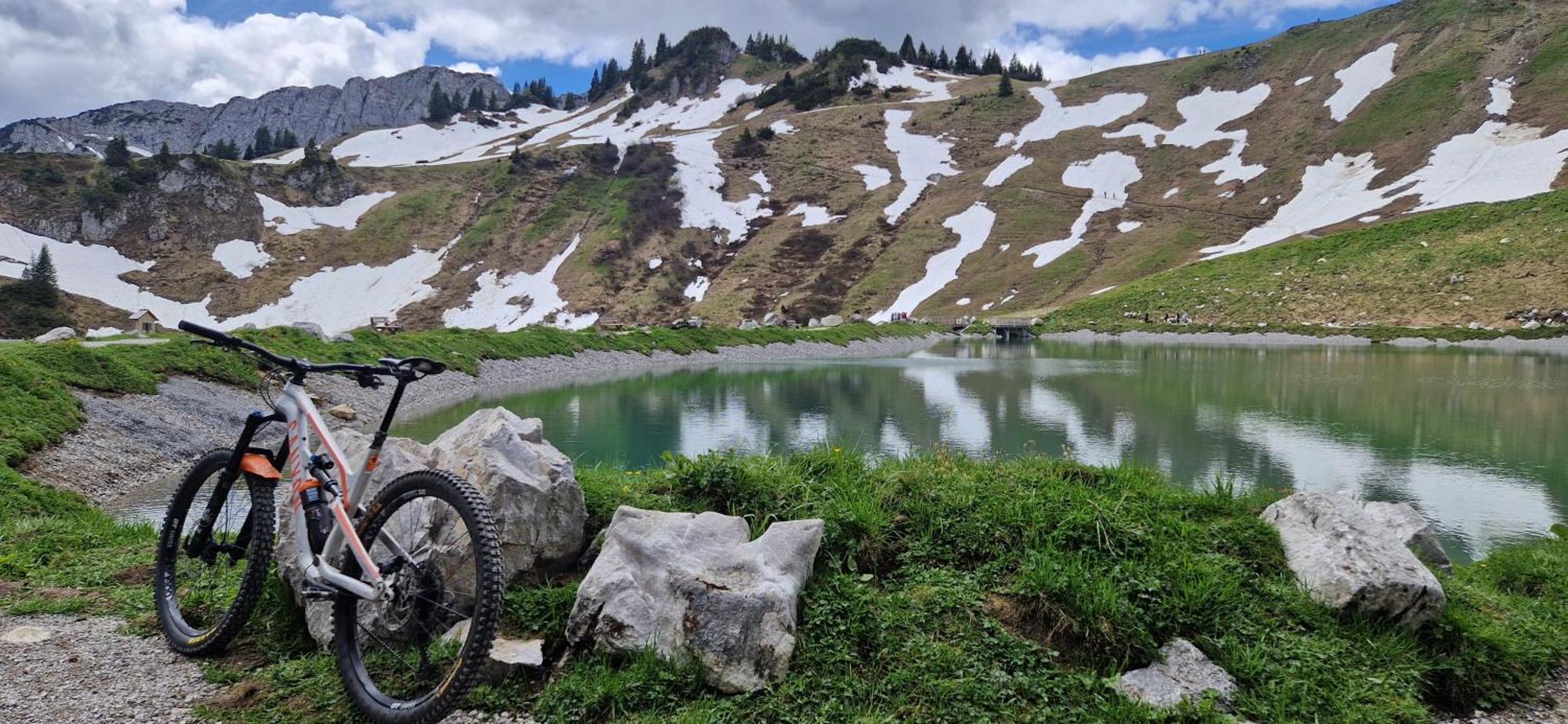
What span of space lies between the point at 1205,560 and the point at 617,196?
138 m

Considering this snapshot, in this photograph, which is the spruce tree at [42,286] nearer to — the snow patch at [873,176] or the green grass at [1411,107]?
the snow patch at [873,176]

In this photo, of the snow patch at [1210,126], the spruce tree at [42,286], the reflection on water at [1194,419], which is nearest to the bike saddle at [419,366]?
the reflection on water at [1194,419]

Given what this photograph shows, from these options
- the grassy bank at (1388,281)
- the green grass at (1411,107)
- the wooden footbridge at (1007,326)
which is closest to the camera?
the grassy bank at (1388,281)

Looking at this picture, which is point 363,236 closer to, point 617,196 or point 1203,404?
point 617,196

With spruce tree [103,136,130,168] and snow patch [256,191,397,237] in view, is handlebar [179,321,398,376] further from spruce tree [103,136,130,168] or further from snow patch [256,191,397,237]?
spruce tree [103,136,130,168]

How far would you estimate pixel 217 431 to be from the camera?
21953 mm

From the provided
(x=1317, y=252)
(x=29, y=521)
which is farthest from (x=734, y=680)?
(x=1317, y=252)

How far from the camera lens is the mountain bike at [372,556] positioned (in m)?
4.84

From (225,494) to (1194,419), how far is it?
92.9 feet

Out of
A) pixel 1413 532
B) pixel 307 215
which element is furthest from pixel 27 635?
pixel 307 215

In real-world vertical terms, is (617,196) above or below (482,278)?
above

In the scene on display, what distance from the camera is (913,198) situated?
133000mm

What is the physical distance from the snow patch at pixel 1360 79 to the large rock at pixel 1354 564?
14571 cm

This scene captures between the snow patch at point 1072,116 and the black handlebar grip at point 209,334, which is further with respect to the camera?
the snow patch at point 1072,116
